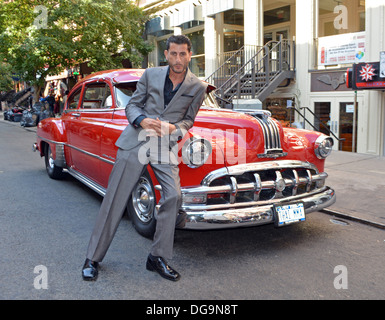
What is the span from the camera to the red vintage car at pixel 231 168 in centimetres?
380

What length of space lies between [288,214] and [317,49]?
967cm

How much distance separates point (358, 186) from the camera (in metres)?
7.08

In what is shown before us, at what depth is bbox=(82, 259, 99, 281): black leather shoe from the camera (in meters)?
3.40

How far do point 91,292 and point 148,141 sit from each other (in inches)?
50.6

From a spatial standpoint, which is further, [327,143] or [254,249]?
[327,143]

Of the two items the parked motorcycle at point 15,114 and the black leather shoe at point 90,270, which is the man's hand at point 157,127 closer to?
the black leather shoe at point 90,270

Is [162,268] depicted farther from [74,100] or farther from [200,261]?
[74,100]

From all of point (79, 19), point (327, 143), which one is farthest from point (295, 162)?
point (79, 19)

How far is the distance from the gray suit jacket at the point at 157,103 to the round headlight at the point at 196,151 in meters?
0.26

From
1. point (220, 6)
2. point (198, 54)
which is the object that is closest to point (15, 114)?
point (198, 54)

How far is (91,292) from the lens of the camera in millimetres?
3211

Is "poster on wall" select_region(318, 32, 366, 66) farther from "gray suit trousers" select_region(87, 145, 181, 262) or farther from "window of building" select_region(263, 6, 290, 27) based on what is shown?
"gray suit trousers" select_region(87, 145, 181, 262)

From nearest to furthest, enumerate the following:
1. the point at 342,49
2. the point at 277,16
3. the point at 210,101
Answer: the point at 210,101 → the point at 342,49 → the point at 277,16

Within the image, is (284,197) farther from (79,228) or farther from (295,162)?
(79,228)
